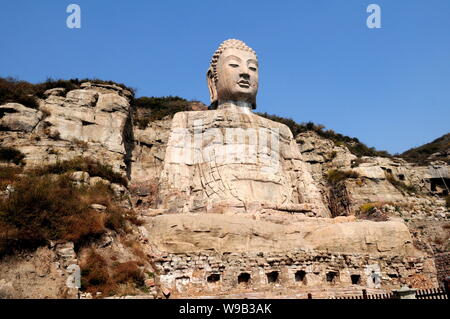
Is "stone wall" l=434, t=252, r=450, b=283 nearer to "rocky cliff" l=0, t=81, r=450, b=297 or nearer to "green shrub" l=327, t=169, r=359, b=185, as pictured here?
"rocky cliff" l=0, t=81, r=450, b=297

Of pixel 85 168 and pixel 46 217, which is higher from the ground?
pixel 85 168

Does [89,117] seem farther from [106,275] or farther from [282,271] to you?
[282,271]

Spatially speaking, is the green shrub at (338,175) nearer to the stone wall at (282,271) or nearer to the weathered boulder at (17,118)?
the stone wall at (282,271)

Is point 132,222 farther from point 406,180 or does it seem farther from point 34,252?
point 406,180

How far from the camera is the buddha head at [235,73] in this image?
1691cm

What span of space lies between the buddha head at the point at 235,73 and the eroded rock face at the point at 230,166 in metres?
0.57

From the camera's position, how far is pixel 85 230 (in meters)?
10.1

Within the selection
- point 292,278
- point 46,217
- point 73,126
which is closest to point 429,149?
point 73,126

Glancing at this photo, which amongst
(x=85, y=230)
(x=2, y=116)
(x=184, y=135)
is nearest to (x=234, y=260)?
(x=85, y=230)

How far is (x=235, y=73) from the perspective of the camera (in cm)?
1694

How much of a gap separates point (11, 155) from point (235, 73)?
31.9 feet

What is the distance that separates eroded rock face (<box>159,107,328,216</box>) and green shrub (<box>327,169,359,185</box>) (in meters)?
9.80

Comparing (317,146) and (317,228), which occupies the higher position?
(317,146)

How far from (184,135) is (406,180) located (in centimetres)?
1711
